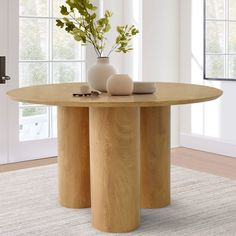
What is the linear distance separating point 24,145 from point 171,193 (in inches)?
67.6

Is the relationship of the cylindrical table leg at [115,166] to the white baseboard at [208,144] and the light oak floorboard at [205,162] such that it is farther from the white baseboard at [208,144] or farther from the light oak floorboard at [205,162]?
the white baseboard at [208,144]

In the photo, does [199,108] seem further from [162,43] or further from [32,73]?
[32,73]

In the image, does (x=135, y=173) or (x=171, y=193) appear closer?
(x=135, y=173)

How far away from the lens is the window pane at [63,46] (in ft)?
15.4

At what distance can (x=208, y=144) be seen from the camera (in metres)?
5.01

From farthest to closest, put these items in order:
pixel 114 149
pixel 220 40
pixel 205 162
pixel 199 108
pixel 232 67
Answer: pixel 199 108, pixel 220 40, pixel 232 67, pixel 205 162, pixel 114 149

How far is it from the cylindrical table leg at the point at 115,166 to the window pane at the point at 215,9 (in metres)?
2.55

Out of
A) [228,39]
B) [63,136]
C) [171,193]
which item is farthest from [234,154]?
[63,136]

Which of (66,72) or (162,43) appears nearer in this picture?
(66,72)

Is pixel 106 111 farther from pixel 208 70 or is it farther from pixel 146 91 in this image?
pixel 208 70

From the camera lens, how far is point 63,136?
119 inches

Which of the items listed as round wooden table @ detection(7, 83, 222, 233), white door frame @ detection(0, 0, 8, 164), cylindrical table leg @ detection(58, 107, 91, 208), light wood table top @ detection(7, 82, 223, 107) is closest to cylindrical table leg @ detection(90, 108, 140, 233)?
round wooden table @ detection(7, 83, 222, 233)

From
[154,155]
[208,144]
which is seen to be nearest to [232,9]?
[208,144]

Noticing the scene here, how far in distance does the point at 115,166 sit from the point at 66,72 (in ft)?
7.76
